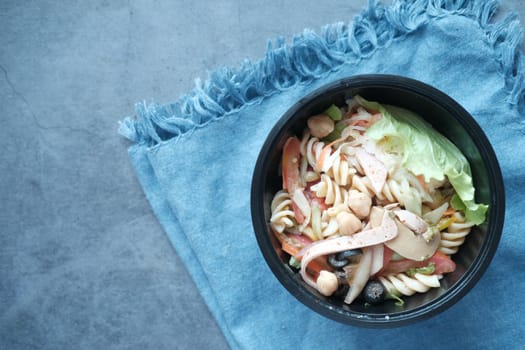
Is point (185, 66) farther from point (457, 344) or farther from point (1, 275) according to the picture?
point (457, 344)

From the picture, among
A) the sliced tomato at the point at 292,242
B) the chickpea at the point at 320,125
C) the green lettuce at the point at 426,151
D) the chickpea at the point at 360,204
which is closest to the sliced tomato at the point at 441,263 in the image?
the green lettuce at the point at 426,151

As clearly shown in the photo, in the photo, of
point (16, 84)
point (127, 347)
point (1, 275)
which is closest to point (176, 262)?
point (127, 347)

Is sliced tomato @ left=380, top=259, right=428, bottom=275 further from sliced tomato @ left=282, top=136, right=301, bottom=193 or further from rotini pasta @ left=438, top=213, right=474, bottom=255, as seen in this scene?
sliced tomato @ left=282, top=136, right=301, bottom=193

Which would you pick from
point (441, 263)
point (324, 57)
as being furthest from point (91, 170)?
point (441, 263)

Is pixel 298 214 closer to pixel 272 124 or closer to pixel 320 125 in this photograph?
pixel 320 125

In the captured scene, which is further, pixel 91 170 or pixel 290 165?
pixel 91 170

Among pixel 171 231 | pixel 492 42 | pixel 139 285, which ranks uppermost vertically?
pixel 492 42
